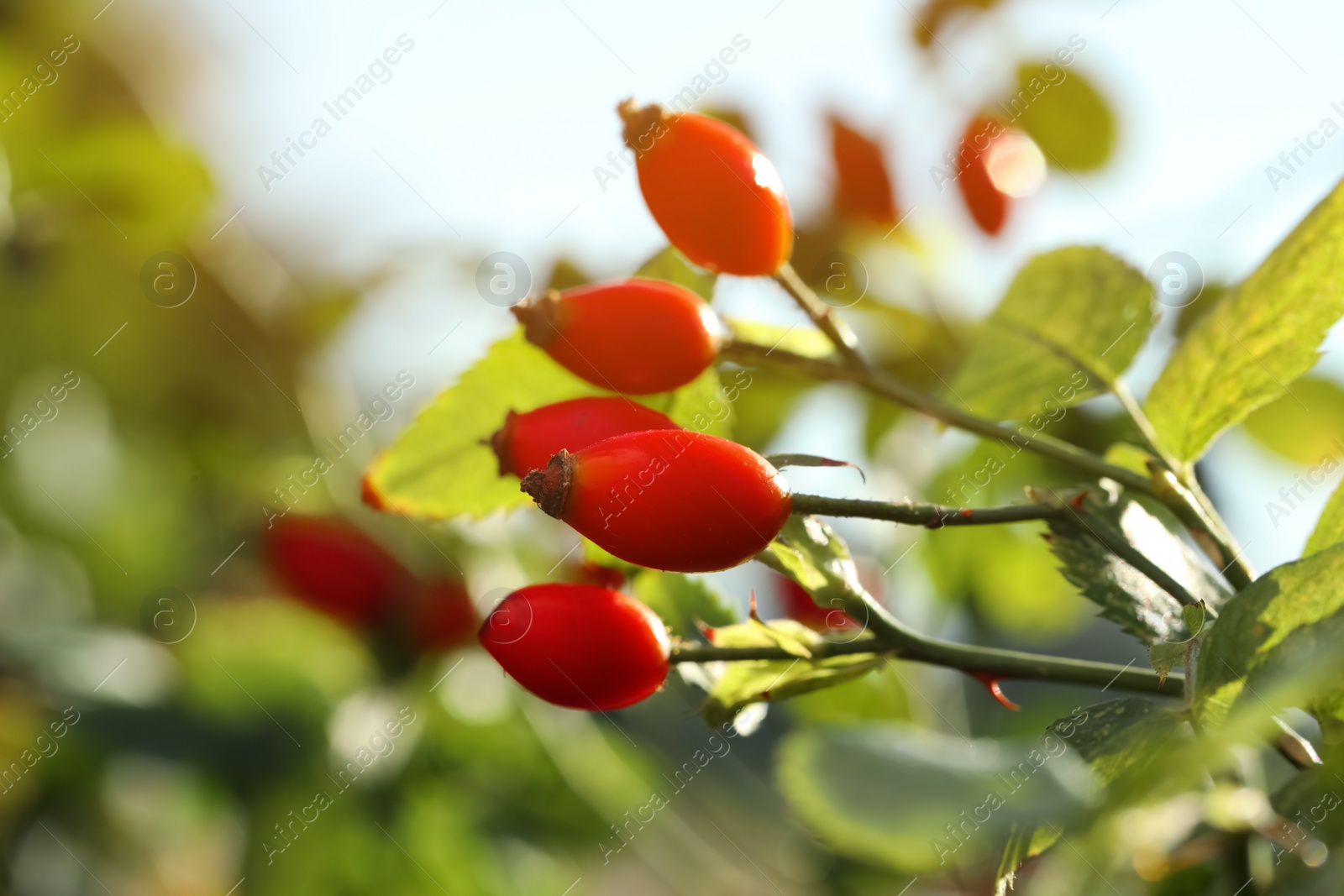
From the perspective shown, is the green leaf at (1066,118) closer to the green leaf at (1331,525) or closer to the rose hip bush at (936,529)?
the rose hip bush at (936,529)

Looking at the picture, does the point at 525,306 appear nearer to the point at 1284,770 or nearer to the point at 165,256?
the point at 1284,770

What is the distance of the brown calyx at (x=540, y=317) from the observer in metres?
0.61

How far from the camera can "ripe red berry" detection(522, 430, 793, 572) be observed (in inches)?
18.9

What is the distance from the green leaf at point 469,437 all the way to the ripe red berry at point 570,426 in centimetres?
11

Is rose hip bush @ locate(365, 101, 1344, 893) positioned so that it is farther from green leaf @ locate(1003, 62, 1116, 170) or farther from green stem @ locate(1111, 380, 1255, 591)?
green leaf @ locate(1003, 62, 1116, 170)

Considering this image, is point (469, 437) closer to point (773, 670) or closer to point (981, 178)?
point (773, 670)

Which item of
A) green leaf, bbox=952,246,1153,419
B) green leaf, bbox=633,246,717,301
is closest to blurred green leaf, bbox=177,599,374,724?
green leaf, bbox=633,246,717,301

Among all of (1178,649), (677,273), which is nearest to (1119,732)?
(1178,649)

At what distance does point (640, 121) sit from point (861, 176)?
2.47 feet

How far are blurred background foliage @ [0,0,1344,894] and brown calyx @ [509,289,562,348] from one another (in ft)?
1.82

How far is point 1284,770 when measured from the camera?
101 centimetres

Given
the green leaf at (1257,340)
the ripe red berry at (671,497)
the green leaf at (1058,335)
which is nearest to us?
the ripe red berry at (671,497)

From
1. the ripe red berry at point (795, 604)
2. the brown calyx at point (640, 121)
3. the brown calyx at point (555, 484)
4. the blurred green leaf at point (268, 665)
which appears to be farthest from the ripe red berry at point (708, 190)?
the blurred green leaf at point (268, 665)

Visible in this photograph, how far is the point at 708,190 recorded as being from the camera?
63cm
